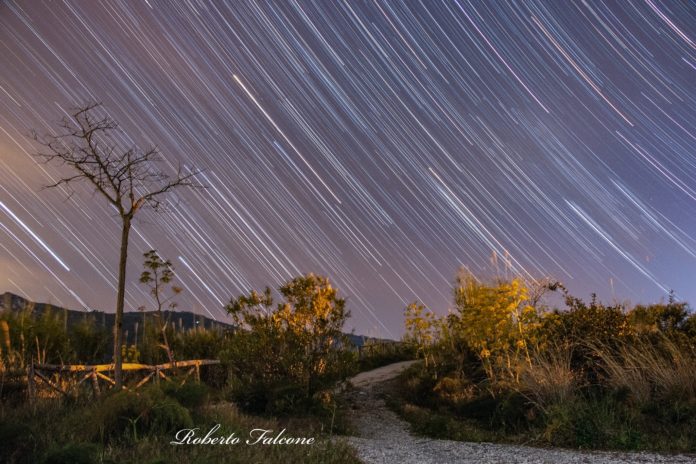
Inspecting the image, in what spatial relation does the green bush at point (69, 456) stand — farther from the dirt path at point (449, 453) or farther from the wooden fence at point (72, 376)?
the wooden fence at point (72, 376)

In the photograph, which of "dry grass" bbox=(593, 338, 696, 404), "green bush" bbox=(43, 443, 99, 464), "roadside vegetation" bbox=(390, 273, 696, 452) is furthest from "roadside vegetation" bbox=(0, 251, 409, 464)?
"dry grass" bbox=(593, 338, 696, 404)

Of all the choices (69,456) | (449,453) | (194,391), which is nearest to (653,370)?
(449,453)

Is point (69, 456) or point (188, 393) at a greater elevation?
point (188, 393)

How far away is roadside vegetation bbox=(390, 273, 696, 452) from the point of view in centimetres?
1026

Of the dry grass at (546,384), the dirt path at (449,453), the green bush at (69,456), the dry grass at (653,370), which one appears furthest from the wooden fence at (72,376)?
the dry grass at (653,370)

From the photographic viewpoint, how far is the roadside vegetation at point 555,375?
10.3 m

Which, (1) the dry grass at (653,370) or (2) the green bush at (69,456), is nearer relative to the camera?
(2) the green bush at (69,456)

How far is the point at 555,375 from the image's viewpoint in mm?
11695

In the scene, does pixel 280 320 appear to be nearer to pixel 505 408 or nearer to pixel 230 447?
pixel 505 408

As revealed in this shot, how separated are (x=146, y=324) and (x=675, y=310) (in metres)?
15.2

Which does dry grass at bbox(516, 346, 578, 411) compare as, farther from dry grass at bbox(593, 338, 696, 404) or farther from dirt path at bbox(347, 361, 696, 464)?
dirt path at bbox(347, 361, 696, 464)

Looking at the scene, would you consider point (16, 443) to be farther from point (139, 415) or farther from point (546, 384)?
point (546, 384)

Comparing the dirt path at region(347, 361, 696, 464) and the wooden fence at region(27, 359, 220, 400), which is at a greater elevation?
the wooden fence at region(27, 359, 220, 400)

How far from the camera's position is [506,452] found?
923 centimetres
